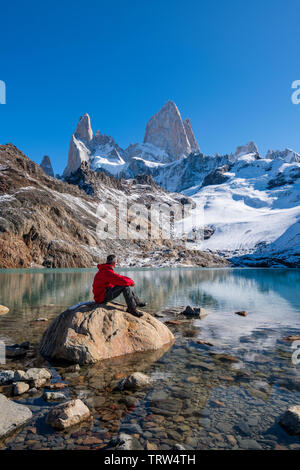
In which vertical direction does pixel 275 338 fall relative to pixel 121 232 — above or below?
below

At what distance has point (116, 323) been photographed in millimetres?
11641

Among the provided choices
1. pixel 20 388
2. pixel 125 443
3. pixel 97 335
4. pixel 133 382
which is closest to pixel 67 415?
pixel 125 443

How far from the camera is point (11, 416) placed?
6277mm

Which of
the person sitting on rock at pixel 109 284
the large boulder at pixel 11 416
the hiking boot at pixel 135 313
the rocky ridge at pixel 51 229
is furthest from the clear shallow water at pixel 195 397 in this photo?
the rocky ridge at pixel 51 229

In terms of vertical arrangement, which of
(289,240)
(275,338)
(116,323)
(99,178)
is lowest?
(275,338)

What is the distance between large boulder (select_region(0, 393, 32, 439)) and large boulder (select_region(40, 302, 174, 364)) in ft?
11.7

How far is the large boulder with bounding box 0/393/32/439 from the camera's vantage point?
5.93m

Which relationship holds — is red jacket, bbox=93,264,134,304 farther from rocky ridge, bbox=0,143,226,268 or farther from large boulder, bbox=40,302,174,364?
rocky ridge, bbox=0,143,226,268

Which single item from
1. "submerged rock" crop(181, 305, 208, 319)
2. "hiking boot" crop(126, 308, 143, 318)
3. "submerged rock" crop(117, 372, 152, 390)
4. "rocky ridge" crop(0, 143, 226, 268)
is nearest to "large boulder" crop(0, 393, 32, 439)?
"submerged rock" crop(117, 372, 152, 390)

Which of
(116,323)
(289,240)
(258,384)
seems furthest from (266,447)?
(289,240)

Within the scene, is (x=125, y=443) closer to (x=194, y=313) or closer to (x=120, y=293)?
(x=120, y=293)

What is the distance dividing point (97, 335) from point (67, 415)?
4842 mm
